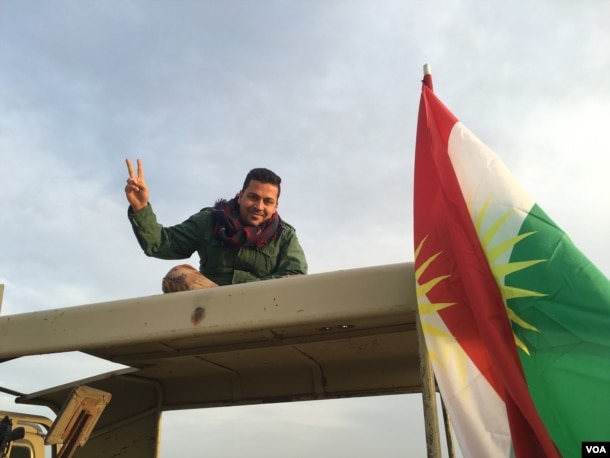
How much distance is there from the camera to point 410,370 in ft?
10.2

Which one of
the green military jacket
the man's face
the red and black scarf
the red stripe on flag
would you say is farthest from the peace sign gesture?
the red stripe on flag

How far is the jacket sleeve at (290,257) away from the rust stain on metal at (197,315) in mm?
859

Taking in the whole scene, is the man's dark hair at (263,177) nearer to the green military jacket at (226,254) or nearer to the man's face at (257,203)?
the man's face at (257,203)

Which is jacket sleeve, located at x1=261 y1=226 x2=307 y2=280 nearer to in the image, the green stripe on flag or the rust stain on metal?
the rust stain on metal

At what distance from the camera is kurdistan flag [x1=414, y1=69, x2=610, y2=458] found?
5.20 ft

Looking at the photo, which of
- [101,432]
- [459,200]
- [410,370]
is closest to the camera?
[459,200]

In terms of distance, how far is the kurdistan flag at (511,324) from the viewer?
158cm

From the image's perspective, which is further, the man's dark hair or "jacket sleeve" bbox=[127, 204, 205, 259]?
the man's dark hair

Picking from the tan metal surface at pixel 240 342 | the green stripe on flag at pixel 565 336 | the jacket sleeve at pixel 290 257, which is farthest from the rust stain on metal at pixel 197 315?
the green stripe on flag at pixel 565 336

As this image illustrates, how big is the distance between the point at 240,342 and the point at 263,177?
102 cm

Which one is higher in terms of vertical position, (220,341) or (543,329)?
(220,341)

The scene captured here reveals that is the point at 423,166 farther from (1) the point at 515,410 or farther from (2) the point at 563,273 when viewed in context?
(1) the point at 515,410

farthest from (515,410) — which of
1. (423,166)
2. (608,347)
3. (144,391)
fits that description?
(144,391)

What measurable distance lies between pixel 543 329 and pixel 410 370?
4.89 feet
